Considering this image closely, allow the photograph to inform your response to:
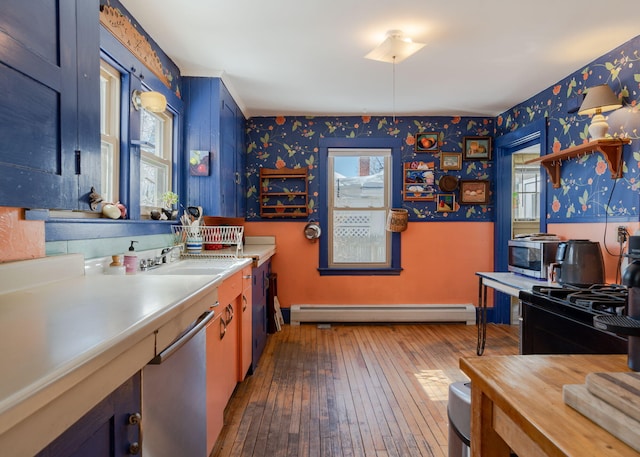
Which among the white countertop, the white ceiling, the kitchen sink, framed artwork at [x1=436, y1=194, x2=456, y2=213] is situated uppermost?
the white ceiling

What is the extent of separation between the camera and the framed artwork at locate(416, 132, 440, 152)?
4.33 metres

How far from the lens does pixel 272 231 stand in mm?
4355

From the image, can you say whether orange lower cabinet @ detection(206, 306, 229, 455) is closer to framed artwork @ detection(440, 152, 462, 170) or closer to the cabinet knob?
the cabinet knob

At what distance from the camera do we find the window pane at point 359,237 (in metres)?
4.46

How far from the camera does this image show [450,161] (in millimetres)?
4336

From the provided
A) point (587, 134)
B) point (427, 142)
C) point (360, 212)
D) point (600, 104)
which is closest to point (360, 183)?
point (360, 212)

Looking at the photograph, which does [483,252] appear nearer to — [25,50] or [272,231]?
[272,231]

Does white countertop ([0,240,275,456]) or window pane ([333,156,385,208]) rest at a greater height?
window pane ([333,156,385,208])

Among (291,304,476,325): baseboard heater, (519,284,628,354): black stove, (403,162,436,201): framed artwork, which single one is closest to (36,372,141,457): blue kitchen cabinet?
(519,284,628,354): black stove

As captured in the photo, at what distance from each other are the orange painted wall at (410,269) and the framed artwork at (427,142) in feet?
2.90

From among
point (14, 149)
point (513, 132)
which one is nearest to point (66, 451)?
point (14, 149)

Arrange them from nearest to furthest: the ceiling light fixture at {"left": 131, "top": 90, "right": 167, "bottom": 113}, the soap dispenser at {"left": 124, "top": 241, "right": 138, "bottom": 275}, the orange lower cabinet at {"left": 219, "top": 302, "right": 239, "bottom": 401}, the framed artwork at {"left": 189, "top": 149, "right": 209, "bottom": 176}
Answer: the soap dispenser at {"left": 124, "top": 241, "right": 138, "bottom": 275}
the orange lower cabinet at {"left": 219, "top": 302, "right": 239, "bottom": 401}
the ceiling light fixture at {"left": 131, "top": 90, "right": 167, "bottom": 113}
the framed artwork at {"left": 189, "top": 149, "right": 209, "bottom": 176}

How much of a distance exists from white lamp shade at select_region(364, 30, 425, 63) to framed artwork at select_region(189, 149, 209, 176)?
5.04 ft

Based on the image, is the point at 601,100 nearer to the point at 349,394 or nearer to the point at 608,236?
the point at 608,236
